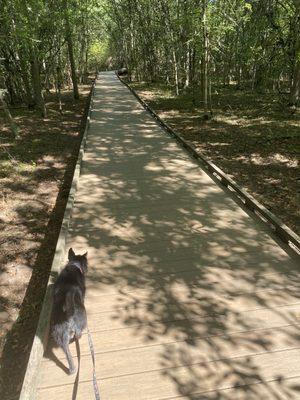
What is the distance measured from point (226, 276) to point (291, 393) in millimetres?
A: 1911

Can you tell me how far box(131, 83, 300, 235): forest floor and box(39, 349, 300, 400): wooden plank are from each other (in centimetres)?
376

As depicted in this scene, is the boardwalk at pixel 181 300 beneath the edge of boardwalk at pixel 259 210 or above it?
beneath

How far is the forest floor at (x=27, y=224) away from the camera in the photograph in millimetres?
4750

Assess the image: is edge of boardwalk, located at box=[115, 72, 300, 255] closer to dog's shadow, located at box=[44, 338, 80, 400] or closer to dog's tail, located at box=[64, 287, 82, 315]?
dog's tail, located at box=[64, 287, 82, 315]

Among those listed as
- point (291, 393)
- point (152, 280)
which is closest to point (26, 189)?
point (152, 280)

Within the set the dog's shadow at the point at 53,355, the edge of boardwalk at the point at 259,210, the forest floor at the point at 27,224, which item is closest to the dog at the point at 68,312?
the dog's shadow at the point at 53,355

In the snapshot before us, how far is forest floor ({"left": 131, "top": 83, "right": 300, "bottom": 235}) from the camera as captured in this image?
8.77 metres

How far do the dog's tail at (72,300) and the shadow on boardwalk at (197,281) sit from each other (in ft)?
2.29

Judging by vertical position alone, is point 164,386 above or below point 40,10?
below

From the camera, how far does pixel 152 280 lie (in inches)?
203

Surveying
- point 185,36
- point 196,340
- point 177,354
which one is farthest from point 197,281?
point 185,36

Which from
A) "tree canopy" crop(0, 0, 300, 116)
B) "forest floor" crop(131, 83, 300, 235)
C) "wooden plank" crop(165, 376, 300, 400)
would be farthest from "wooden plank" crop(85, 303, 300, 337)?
"tree canopy" crop(0, 0, 300, 116)

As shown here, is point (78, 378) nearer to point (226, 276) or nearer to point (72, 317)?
point (72, 317)

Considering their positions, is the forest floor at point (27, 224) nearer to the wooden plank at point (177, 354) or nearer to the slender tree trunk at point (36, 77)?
the wooden plank at point (177, 354)
